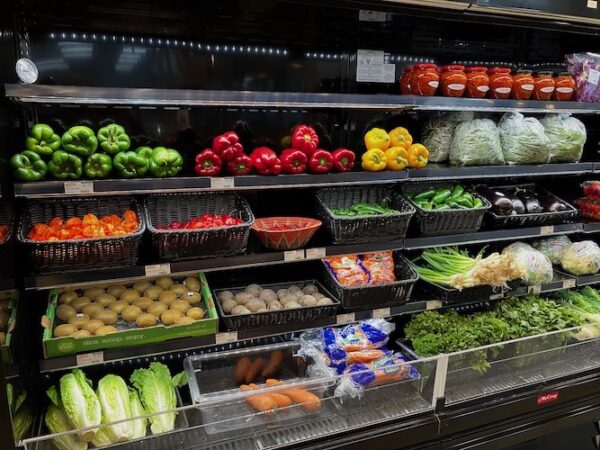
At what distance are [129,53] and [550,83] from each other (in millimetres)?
2552

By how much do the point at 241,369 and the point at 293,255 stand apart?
0.71 meters

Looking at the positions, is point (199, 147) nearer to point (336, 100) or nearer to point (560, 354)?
point (336, 100)

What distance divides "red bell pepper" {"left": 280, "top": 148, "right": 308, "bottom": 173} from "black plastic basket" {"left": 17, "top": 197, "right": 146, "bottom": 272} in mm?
770

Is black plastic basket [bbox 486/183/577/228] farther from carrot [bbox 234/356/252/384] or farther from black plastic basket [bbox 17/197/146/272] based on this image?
black plastic basket [bbox 17/197/146/272]

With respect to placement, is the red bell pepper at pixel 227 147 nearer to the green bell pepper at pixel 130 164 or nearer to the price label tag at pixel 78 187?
the green bell pepper at pixel 130 164

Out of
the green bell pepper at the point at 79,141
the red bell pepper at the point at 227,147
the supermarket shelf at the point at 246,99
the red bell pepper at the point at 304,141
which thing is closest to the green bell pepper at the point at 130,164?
the green bell pepper at the point at 79,141

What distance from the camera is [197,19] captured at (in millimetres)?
2529

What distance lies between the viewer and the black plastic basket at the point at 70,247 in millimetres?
2033

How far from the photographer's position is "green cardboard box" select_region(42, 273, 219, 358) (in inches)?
83.4

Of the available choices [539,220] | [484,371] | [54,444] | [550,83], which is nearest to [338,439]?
[484,371]

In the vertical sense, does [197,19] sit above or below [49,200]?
above

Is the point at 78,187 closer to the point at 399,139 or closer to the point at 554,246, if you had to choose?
the point at 399,139

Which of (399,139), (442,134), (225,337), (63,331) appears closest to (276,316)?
(225,337)

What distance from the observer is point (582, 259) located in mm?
3326
